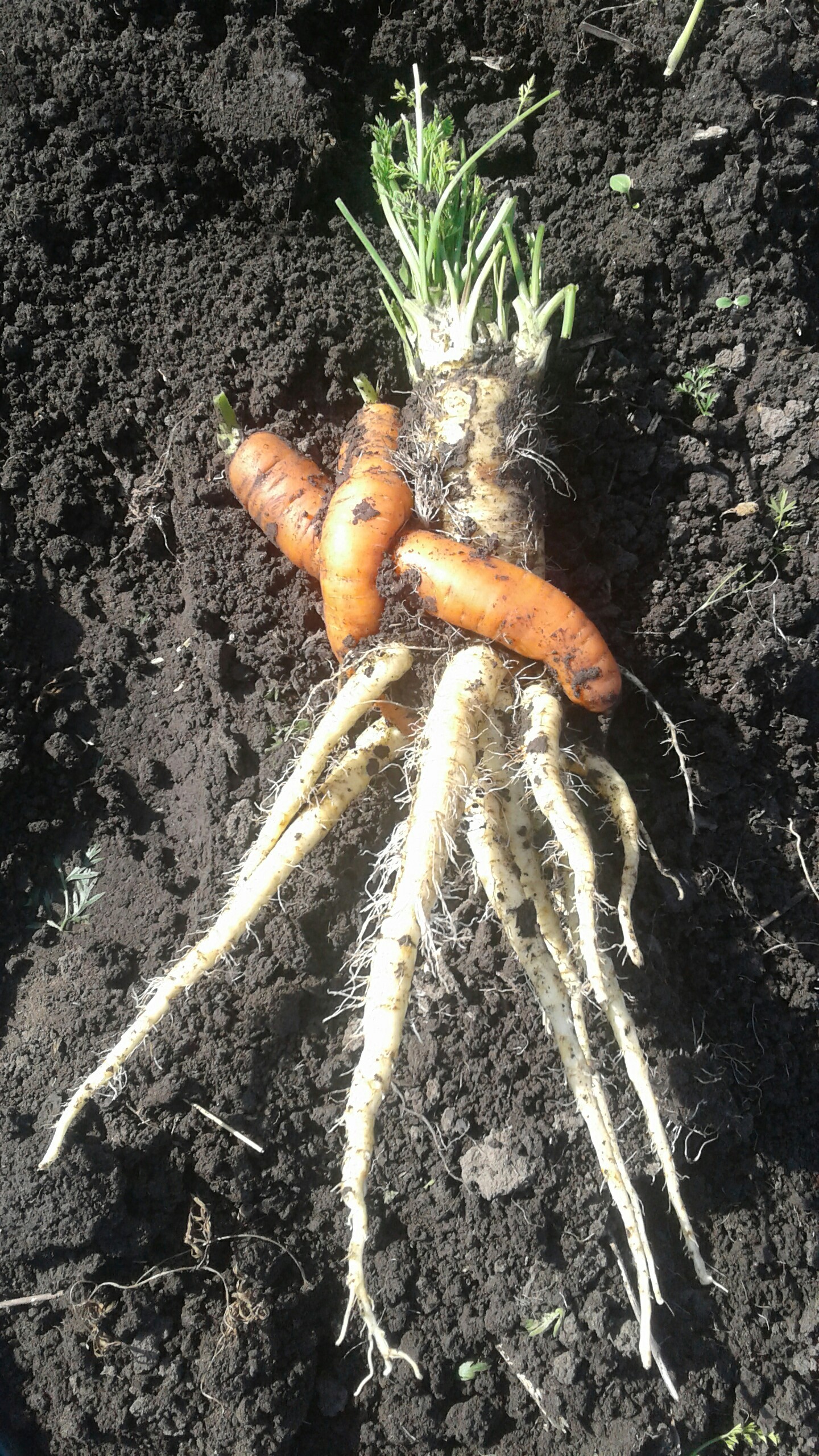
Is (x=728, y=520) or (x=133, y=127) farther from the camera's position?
(x=133, y=127)

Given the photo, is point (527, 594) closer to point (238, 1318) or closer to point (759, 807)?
point (759, 807)

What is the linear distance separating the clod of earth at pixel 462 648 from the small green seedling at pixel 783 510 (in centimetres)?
69

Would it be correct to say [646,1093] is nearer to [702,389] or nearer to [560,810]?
[560,810]

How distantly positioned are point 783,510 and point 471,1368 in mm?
2469

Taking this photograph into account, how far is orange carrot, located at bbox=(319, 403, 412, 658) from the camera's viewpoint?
2.08 m

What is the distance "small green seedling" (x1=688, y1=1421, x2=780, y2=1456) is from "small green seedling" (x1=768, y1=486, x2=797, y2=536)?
7.91 feet

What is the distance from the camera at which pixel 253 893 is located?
6.61 feet

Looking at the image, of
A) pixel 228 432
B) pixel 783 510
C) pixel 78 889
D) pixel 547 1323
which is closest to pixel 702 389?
pixel 783 510

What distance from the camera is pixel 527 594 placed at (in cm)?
205

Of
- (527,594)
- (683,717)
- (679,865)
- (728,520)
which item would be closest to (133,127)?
(527,594)

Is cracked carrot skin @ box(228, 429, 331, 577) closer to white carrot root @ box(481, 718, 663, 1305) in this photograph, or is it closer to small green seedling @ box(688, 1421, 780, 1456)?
white carrot root @ box(481, 718, 663, 1305)

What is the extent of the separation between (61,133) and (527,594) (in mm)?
2057

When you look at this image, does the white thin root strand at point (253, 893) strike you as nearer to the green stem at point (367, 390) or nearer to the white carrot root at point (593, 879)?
the white carrot root at point (593, 879)

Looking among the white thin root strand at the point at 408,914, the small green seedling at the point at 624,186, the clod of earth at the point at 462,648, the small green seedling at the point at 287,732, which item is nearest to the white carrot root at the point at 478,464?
the clod of earth at the point at 462,648
